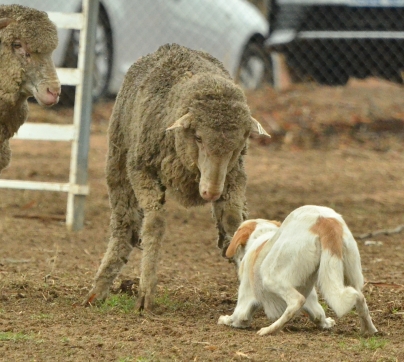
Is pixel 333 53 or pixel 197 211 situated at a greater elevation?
pixel 333 53

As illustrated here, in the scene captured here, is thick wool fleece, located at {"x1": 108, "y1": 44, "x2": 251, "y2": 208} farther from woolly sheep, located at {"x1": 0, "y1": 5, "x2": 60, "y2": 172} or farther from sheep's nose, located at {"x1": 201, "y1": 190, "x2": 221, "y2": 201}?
woolly sheep, located at {"x1": 0, "y1": 5, "x2": 60, "y2": 172}

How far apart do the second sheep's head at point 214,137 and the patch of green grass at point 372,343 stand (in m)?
1.08

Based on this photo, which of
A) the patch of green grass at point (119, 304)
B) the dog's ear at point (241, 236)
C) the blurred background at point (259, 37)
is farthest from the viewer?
the blurred background at point (259, 37)

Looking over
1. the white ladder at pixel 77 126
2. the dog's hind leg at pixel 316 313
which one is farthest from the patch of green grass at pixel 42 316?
the white ladder at pixel 77 126

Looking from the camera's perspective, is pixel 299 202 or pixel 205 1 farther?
pixel 205 1

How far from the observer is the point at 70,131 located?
8273 millimetres

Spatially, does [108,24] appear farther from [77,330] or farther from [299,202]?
[77,330]

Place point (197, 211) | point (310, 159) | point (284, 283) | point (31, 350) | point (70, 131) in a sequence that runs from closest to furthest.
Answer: point (31, 350), point (284, 283), point (70, 131), point (197, 211), point (310, 159)

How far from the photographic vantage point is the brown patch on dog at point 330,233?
15.2 ft

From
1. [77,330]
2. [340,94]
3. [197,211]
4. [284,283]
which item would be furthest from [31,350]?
[340,94]

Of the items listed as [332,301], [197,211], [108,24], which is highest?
[108,24]

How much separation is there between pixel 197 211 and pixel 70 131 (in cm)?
173

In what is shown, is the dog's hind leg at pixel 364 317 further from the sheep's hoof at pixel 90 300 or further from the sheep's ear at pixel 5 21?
the sheep's ear at pixel 5 21

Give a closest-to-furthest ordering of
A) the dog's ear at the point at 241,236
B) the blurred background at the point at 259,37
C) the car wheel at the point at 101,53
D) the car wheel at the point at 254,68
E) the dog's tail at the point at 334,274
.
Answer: the dog's tail at the point at 334,274 < the dog's ear at the point at 241,236 < the car wheel at the point at 101,53 < the blurred background at the point at 259,37 < the car wheel at the point at 254,68
